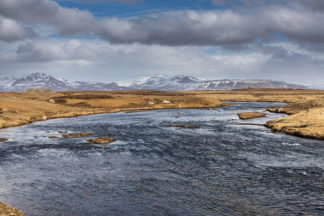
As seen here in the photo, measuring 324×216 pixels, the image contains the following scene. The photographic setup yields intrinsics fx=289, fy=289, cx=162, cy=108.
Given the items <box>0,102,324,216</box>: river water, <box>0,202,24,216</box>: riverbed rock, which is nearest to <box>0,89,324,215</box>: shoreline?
<box>0,202,24,216</box>: riverbed rock

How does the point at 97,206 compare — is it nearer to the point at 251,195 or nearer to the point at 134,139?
the point at 251,195

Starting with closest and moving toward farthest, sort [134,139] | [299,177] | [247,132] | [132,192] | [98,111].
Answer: [132,192] → [299,177] → [134,139] → [247,132] → [98,111]

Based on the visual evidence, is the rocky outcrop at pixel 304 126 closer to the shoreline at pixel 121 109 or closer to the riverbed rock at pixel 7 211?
the shoreline at pixel 121 109

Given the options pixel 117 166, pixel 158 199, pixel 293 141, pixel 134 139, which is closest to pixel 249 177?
pixel 158 199

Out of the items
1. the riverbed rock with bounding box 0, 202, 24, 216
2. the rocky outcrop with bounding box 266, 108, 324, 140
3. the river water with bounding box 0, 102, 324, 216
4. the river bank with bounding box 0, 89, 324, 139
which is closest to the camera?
the riverbed rock with bounding box 0, 202, 24, 216

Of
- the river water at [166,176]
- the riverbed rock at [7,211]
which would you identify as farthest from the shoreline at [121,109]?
the river water at [166,176]

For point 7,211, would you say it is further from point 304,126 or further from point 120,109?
point 120,109

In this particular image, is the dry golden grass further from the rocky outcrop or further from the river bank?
the rocky outcrop

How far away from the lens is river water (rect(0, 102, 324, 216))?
18.2m

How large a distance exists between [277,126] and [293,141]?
10.0 meters

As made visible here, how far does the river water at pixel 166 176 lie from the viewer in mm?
18234

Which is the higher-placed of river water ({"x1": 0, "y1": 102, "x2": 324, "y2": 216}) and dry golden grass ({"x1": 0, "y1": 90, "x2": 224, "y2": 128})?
dry golden grass ({"x1": 0, "y1": 90, "x2": 224, "y2": 128})

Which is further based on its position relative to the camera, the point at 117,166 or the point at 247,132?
the point at 247,132

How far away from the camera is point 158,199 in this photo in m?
19.5
